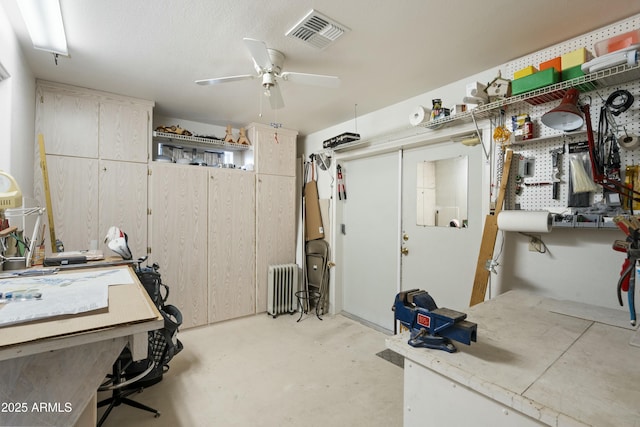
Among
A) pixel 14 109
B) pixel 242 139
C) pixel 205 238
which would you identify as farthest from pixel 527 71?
pixel 14 109

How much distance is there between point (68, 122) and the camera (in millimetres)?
2666

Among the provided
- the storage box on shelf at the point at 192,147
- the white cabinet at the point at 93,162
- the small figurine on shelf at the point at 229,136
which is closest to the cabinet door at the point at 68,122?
the white cabinet at the point at 93,162

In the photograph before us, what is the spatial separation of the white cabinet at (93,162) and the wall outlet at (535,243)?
3414 mm

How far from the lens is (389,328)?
3184 millimetres

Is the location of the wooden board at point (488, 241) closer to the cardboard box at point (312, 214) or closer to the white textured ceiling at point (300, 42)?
the white textured ceiling at point (300, 42)

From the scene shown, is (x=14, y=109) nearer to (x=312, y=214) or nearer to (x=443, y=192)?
(x=312, y=214)

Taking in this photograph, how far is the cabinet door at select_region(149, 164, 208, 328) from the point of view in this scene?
121 inches

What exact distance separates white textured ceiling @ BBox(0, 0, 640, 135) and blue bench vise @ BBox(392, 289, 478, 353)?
1.56 meters

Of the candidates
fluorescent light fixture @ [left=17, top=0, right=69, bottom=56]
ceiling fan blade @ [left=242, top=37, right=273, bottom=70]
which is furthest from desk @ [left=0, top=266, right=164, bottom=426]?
fluorescent light fixture @ [left=17, top=0, right=69, bottom=56]

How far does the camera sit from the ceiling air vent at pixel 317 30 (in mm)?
1693

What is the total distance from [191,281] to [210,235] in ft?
1.78

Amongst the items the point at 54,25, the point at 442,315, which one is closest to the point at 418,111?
the point at 442,315

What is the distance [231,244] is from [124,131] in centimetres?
159

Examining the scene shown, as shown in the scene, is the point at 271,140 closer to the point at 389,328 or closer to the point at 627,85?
the point at 389,328
